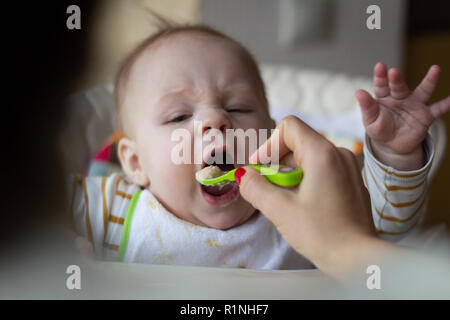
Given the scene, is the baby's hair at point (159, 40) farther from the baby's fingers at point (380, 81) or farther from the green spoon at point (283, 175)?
the green spoon at point (283, 175)

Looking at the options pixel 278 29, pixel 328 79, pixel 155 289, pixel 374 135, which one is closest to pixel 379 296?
pixel 155 289

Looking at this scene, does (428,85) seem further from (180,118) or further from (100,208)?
(100,208)

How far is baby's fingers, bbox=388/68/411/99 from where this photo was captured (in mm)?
425

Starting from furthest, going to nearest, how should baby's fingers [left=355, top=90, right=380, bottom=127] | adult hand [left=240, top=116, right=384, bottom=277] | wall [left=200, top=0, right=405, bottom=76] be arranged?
1. wall [left=200, top=0, right=405, bottom=76]
2. baby's fingers [left=355, top=90, right=380, bottom=127]
3. adult hand [left=240, top=116, right=384, bottom=277]

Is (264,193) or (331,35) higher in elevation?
(331,35)

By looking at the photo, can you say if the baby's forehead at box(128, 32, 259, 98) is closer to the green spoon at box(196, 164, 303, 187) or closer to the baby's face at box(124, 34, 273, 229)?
the baby's face at box(124, 34, 273, 229)

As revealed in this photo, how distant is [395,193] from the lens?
50 cm

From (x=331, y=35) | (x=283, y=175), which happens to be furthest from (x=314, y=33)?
(x=283, y=175)

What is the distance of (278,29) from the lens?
3.52 ft

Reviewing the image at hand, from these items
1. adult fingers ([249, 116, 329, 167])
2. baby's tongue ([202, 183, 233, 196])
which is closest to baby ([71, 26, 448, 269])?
baby's tongue ([202, 183, 233, 196])

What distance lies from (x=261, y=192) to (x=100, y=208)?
301 mm

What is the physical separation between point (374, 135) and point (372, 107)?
40mm

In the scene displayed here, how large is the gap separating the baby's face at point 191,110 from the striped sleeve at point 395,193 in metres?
0.14
